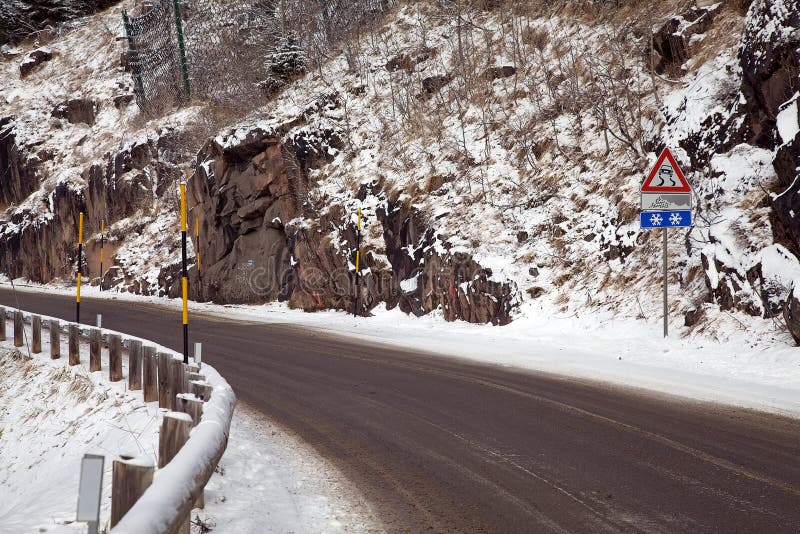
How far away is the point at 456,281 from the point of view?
639 inches

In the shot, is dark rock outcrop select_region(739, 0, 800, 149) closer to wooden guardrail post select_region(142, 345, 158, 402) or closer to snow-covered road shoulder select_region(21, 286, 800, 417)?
snow-covered road shoulder select_region(21, 286, 800, 417)

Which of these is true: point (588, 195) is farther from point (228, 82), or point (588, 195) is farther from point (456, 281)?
point (228, 82)

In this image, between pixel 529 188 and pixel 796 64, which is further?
pixel 529 188

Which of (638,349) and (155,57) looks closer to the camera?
(638,349)

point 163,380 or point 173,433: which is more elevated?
point 173,433

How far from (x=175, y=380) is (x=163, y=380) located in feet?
2.48

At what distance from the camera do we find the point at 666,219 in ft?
36.6

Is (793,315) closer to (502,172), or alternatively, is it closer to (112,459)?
(112,459)

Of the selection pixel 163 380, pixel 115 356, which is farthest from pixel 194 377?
pixel 115 356

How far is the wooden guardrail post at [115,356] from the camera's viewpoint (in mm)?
9877

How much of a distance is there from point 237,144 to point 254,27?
20710 millimetres

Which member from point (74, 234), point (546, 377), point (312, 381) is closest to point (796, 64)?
point (546, 377)

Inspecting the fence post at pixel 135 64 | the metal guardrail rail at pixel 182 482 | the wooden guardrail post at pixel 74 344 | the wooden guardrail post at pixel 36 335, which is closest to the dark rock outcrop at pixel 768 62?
the metal guardrail rail at pixel 182 482

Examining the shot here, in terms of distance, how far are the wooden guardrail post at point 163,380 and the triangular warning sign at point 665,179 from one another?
8.34m
